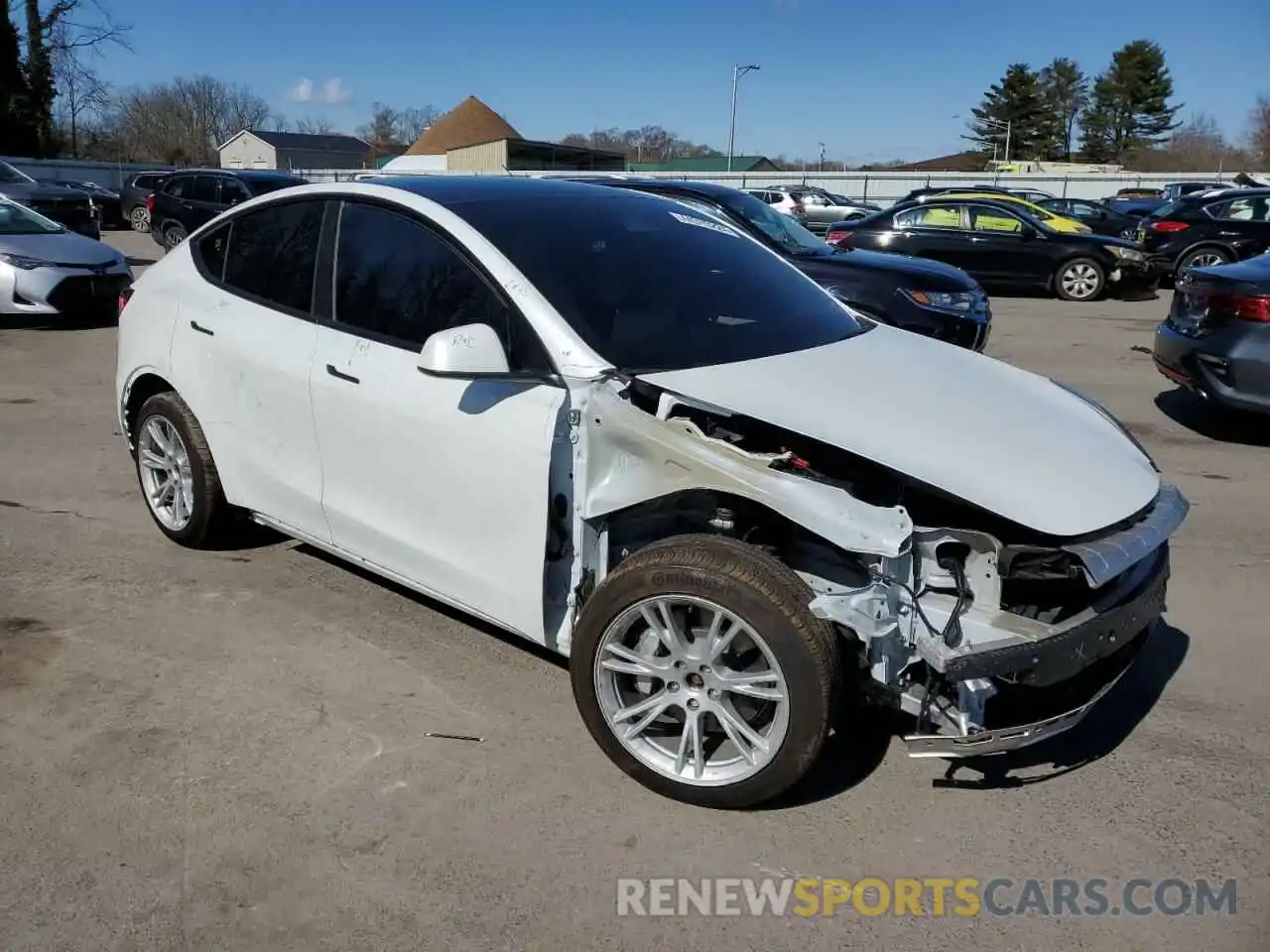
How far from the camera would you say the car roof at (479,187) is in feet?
13.0

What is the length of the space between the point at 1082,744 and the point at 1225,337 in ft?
14.7

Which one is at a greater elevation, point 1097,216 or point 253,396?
point 1097,216

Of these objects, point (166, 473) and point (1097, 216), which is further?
point (1097, 216)

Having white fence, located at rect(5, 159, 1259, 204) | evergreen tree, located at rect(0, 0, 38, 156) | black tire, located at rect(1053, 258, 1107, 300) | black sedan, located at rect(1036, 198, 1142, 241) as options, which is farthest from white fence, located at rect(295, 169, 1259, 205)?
black tire, located at rect(1053, 258, 1107, 300)

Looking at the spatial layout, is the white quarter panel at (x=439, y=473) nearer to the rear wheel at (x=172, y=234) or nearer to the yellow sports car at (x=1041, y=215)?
the yellow sports car at (x=1041, y=215)

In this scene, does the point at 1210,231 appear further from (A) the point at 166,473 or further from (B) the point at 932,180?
(B) the point at 932,180

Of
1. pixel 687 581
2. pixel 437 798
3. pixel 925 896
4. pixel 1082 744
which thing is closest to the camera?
pixel 925 896

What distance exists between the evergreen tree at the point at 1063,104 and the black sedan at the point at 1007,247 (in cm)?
8294

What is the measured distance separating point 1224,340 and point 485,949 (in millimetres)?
6289

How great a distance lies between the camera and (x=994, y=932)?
2586 mm

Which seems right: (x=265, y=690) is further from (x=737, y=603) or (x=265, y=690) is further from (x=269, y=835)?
(x=737, y=603)

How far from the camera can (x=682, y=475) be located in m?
2.96

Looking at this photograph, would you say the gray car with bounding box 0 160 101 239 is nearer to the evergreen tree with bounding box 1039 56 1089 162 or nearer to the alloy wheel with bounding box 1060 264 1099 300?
the alloy wheel with bounding box 1060 264 1099 300

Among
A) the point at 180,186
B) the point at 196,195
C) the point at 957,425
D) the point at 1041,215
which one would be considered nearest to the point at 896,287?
the point at 957,425
